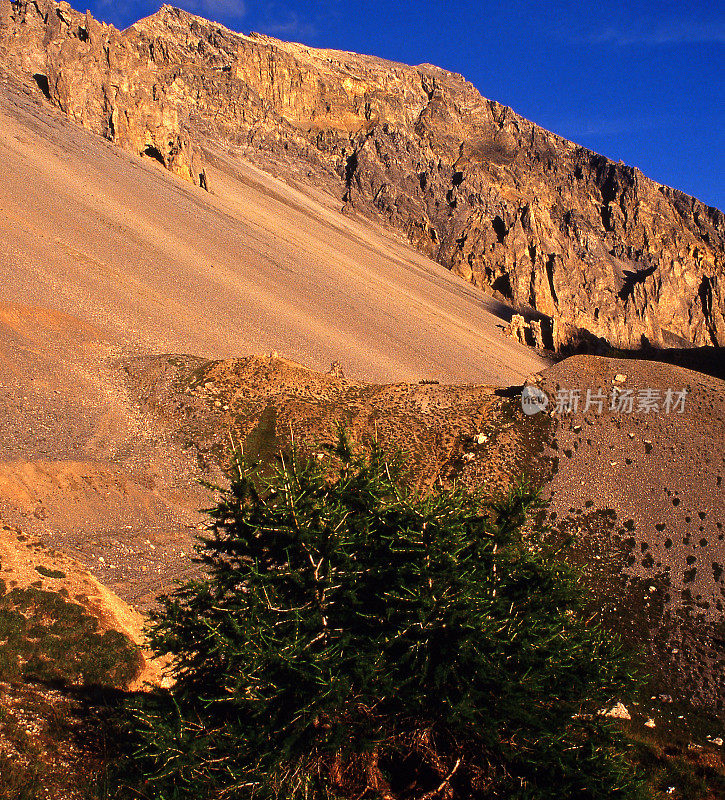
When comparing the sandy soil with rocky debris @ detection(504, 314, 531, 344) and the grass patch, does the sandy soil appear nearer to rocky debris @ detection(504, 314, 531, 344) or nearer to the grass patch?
rocky debris @ detection(504, 314, 531, 344)

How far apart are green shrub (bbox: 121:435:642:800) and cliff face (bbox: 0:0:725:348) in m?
72.2

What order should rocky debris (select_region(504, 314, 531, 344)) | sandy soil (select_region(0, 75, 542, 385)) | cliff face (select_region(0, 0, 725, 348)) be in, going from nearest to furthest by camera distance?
sandy soil (select_region(0, 75, 542, 385)) → rocky debris (select_region(504, 314, 531, 344)) → cliff face (select_region(0, 0, 725, 348))

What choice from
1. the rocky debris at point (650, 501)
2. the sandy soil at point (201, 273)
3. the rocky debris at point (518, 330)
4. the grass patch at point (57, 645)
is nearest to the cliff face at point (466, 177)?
the rocky debris at point (518, 330)

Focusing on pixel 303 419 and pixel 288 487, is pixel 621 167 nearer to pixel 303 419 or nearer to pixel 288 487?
pixel 303 419

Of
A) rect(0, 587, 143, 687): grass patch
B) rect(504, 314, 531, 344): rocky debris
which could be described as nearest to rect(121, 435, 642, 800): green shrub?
rect(0, 587, 143, 687): grass patch

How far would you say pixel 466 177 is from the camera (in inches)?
4291

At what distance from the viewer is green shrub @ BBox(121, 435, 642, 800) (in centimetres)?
586

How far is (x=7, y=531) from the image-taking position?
15.1 meters

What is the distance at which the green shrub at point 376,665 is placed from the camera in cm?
586

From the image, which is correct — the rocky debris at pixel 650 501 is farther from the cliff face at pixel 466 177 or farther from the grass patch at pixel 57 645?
the cliff face at pixel 466 177

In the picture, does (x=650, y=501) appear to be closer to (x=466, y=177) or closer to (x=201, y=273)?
(x=201, y=273)

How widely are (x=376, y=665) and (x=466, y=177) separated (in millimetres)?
114594

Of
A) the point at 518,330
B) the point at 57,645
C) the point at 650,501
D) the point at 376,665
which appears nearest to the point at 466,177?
the point at 518,330

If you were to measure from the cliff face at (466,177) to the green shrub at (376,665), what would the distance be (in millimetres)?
72153
